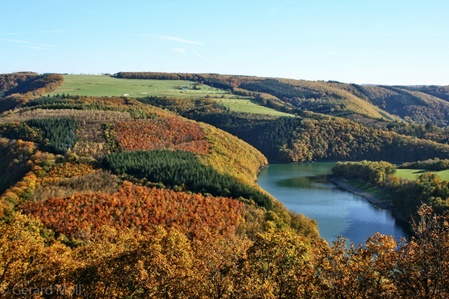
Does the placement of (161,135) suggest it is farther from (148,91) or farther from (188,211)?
(148,91)

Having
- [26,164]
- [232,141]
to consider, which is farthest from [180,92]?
[26,164]

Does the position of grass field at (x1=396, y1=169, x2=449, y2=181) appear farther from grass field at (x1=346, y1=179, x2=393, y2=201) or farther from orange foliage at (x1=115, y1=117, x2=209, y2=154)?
orange foliage at (x1=115, y1=117, x2=209, y2=154)

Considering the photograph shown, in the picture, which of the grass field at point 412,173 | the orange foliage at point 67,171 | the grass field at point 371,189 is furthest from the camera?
the grass field at point 412,173

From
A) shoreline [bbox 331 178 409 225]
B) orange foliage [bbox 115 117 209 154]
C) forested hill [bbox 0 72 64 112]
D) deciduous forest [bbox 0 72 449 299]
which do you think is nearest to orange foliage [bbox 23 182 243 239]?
deciduous forest [bbox 0 72 449 299]

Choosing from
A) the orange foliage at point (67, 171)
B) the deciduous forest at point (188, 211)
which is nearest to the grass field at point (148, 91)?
the deciduous forest at point (188, 211)

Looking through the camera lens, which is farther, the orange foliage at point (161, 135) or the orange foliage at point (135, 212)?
the orange foliage at point (161, 135)

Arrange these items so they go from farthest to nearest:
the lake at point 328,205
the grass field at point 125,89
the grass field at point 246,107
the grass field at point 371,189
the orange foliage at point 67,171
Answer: the grass field at point 246,107 → the grass field at point 125,89 → the grass field at point 371,189 → the lake at point 328,205 → the orange foliage at point 67,171

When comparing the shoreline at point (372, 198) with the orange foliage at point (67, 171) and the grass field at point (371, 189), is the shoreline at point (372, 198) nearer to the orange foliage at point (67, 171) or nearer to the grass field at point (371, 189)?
the grass field at point (371, 189)
